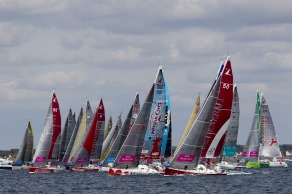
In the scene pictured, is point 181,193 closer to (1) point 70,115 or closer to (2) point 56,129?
(2) point 56,129

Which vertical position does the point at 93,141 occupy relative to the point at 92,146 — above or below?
above

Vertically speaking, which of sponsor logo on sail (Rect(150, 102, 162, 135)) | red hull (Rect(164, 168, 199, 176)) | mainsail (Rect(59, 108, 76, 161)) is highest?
mainsail (Rect(59, 108, 76, 161))

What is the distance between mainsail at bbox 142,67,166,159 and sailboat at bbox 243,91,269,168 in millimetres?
38377

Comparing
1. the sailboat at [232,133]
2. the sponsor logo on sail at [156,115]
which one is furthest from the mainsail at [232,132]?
the sponsor logo on sail at [156,115]

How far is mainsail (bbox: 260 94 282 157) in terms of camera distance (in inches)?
5428

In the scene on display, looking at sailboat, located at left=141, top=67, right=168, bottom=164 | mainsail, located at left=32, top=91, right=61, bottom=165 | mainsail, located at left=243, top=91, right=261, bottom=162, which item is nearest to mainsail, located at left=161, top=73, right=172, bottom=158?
sailboat, located at left=141, top=67, right=168, bottom=164

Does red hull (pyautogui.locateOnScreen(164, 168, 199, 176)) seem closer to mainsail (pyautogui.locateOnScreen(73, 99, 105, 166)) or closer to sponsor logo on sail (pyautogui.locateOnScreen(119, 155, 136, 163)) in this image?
sponsor logo on sail (pyautogui.locateOnScreen(119, 155, 136, 163))

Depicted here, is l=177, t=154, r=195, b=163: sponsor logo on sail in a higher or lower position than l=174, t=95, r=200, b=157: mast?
lower

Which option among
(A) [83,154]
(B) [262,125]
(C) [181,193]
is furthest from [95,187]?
(B) [262,125]

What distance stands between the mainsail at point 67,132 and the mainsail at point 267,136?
28232 millimetres

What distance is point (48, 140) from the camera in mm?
116375

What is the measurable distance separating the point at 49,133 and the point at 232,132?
72.2ft

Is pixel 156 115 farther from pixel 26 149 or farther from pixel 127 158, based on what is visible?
pixel 26 149

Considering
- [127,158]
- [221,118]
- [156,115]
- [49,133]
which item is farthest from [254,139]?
[221,118]
